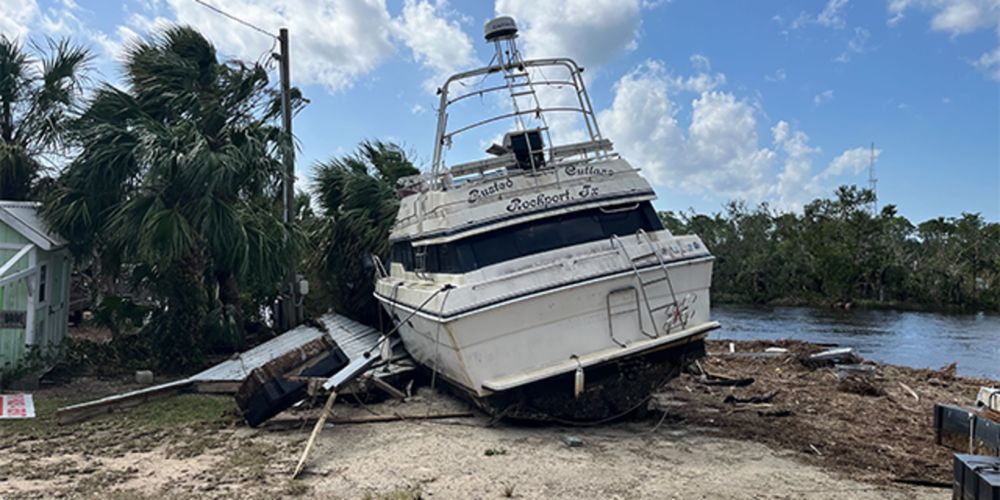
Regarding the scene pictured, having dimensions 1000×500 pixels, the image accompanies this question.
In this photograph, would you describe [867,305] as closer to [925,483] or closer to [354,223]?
[354,223]

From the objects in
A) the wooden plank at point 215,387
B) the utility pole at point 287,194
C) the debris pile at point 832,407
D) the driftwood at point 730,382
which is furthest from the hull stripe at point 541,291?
the utility pole at point 287,194

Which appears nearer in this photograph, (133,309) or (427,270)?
(427,270)

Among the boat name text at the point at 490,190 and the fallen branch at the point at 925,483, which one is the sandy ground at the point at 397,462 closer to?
the fallen branch at the point at 925,483

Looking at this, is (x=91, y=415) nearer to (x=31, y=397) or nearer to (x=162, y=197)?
(x=31, y=397)

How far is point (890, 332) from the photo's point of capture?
2939cm

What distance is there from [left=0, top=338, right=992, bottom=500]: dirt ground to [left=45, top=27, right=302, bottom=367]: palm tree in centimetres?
297

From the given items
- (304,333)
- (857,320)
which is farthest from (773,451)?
(857,320)

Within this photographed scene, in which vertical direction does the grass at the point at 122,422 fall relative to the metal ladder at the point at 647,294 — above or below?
below

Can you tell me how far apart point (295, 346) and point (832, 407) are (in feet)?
30.1

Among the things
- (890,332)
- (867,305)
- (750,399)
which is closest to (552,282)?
(750,399)

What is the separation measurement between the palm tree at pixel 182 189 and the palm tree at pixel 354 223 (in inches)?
75.4

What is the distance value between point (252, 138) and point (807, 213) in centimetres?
4961

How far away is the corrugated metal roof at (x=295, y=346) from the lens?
11.4 m

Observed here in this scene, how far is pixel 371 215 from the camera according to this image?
54.5ft
